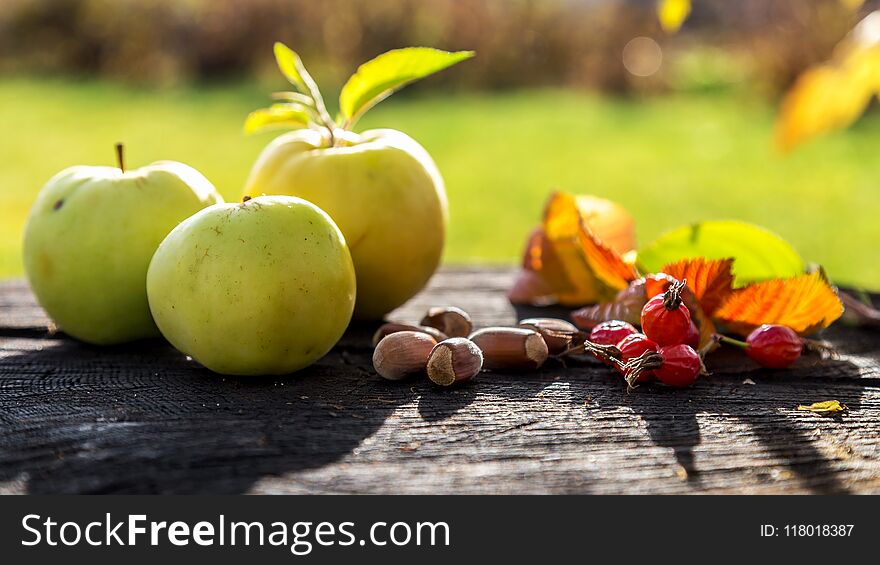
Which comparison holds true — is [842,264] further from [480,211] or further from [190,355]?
[190,355]

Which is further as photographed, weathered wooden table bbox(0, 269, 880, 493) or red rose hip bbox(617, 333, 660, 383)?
red rose hip bbox(617, 333, 660, 383)

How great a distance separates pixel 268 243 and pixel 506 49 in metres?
6.48

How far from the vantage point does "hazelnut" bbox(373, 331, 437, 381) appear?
50.0 inches

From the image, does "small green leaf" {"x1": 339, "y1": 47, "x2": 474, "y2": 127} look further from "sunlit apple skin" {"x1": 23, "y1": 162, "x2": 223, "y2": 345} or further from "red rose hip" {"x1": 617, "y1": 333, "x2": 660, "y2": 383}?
"red rose hip" {"x1": 617, "y1": 333, "x2": 660, "y2": 383}

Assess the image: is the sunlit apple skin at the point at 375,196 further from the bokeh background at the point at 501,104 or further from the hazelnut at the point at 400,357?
the bokeh background at the point at 501,104

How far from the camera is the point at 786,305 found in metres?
1.37

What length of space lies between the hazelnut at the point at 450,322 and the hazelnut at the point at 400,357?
0.18 metres

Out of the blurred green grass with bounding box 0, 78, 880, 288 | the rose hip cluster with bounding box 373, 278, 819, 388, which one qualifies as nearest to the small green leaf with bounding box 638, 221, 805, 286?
the rose hip cluster with bounding box 373, 278, 819, 388

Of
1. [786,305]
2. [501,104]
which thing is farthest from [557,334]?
[501,104]

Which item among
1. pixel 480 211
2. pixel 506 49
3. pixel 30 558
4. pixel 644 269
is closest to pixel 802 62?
pixel 506 49

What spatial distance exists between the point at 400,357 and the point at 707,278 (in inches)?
18.2

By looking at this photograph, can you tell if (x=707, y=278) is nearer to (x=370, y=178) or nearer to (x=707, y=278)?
(x=707, y=278)

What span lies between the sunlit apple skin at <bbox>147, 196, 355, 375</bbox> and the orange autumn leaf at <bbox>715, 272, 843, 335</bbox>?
1.88 feet

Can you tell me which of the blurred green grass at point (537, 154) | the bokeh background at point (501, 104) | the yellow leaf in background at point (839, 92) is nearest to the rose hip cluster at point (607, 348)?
the yellow leaf in background at point (839, 92)
